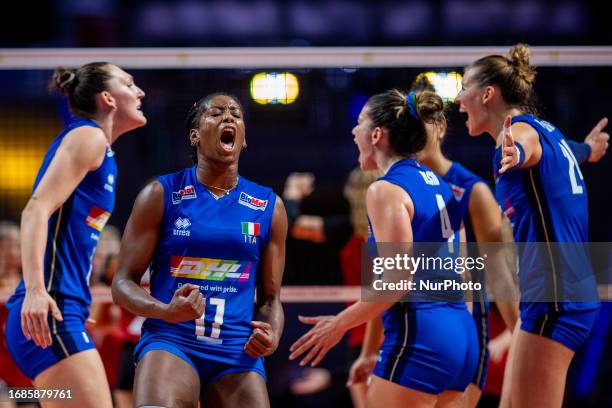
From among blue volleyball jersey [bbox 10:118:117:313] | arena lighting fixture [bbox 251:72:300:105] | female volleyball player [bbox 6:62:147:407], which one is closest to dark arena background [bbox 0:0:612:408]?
arena lighting fixture [bbox 251:72:300:105]

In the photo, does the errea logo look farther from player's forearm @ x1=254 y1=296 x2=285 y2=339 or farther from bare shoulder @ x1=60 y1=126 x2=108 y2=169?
bare shoulder @ x1=60 y1=126 x2=108 y2=169

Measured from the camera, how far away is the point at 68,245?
3947 mm

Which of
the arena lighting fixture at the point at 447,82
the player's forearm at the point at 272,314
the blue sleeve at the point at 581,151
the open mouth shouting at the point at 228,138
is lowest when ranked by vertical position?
the player's forearm at the point at 272,314

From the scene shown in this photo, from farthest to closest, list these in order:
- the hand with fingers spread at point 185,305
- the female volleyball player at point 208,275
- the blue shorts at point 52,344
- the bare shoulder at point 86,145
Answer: the bare shoulder at point 86,145, the blue shorts at point 52,344, the female volleyball player at point 208,275, the hand with fingers spread at point 185,305

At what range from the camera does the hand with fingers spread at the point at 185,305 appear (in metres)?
2.85

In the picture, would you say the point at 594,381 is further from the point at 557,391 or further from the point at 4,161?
the point at 4,161

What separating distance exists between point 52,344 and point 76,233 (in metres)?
0.59

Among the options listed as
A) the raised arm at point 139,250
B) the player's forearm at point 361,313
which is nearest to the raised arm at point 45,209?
the raised arm at point 139,250

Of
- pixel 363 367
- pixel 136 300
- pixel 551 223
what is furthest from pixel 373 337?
pixel 136 300

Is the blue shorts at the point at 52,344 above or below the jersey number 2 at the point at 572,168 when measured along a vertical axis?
below

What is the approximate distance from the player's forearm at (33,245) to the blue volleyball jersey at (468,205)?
225cm

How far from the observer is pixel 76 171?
3.90 m

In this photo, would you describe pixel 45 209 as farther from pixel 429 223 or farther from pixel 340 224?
pixel 340 224

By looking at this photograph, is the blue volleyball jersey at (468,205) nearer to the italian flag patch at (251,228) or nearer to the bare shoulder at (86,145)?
the italian flag patch at (251,228)
